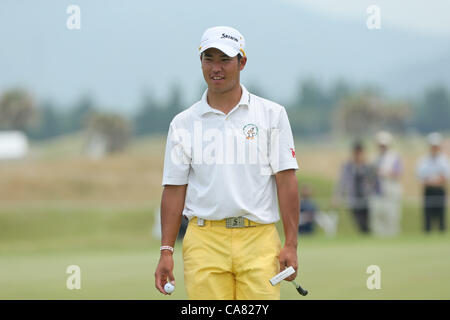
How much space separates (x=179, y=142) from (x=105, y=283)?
5.38 metres

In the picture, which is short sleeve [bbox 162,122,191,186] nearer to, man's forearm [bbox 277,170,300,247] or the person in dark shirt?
man's forearm [bbox 277,170,300,247]

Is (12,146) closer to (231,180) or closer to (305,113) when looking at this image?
(305,113)

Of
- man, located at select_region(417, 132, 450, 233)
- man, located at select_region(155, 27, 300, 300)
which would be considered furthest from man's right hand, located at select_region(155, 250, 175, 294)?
man, located at select_region(417, 132, 450, 233)

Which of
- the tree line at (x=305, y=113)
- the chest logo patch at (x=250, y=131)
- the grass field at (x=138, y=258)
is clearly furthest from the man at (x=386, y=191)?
the tree line at (x=305, y=113)

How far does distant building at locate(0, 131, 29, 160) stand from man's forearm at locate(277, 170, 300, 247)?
4733 cm

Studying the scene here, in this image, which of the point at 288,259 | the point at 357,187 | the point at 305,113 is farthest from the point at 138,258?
the point at 305,113

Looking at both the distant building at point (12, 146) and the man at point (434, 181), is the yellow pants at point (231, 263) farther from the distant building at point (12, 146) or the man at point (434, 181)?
the distant building at point (12, 146)

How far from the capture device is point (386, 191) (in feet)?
56.4

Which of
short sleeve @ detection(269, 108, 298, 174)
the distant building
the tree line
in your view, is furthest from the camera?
the tree line

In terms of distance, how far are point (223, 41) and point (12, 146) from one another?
51.3m

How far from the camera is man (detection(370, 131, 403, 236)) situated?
16.8 metres

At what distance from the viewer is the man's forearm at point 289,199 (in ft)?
15.1

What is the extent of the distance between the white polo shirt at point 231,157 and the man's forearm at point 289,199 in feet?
0.19

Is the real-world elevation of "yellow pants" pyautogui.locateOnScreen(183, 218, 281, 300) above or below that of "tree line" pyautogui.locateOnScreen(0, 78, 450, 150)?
below
